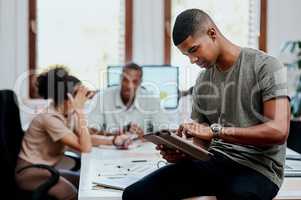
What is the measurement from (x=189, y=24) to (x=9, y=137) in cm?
161

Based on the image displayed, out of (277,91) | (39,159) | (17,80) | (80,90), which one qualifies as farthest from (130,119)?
(277,91)

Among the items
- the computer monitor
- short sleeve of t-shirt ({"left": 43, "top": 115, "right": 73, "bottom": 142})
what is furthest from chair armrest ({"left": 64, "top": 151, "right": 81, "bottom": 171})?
the computer monitor

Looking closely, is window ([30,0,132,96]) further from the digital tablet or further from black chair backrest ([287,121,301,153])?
the digital tablet

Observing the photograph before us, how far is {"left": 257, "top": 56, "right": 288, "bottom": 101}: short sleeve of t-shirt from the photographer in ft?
5.19

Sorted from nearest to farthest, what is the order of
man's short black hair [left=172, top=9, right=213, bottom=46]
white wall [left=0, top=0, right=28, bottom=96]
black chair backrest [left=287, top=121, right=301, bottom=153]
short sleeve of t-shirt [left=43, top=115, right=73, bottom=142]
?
man's short black hair [left=172, top=9, right=213, bottom=46] → short sleeve of t-shirt [left=43, top=115, right=73, bottom=142] → black chair backrest [left=287, top=121, right=301, bottom=153] → white wall [left=0, top=0, right=28, bottom=96]

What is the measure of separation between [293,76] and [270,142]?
3.23 m

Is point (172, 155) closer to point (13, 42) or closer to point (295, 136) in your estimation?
point (295, 136)

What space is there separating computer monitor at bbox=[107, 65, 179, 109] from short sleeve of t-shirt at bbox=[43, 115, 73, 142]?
1.30 meters

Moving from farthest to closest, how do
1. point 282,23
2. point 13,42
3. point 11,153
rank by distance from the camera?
point 282,23
point 13,42
point 11,153

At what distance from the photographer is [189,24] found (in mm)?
1647

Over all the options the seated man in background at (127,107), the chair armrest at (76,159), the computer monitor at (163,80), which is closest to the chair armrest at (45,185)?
the chair armrest at (76,159)

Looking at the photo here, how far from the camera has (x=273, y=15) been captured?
4609mm

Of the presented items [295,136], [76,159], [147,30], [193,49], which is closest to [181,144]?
[193,49]

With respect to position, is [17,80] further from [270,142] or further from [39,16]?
[270,142]
